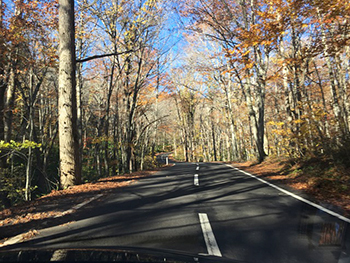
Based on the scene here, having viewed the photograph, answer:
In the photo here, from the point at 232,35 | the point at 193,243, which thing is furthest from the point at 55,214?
the point at 232,35

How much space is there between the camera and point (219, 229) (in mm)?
4086

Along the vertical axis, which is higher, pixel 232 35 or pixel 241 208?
pixel 232 35

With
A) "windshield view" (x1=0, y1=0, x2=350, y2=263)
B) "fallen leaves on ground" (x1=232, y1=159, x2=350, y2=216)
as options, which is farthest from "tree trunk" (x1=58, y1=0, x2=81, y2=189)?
"fallen leaves on ground" (x1=232, y1=159, x2=350, y2=216)

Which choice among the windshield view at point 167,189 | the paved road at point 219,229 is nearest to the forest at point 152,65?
the windshield view at point 167,189

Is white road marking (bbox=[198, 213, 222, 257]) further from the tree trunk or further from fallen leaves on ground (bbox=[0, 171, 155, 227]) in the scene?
the tree trunk

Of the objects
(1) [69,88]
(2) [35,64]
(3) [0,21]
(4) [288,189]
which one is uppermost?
(3) [0,21]

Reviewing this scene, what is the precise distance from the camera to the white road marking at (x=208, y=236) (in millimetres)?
3199

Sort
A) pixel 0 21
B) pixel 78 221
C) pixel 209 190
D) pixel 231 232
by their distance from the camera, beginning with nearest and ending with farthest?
pixel 231 232, pixel 78 221, pixel 209 190, pixel 0 21

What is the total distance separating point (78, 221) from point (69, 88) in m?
5.25

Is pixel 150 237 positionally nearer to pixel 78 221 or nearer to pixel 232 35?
pixel 78 221

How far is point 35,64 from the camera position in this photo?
39.7 ft

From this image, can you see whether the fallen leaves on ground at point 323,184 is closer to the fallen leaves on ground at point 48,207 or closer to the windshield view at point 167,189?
the windshield view at point 167,189

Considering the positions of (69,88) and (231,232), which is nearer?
(231,232)

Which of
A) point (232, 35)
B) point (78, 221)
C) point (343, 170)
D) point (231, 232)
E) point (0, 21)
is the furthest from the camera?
point (232, 35)
